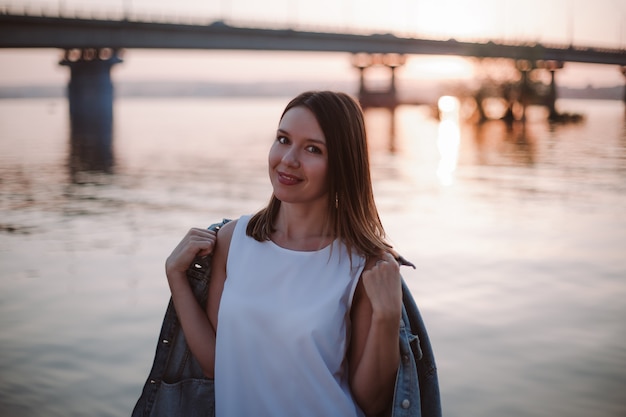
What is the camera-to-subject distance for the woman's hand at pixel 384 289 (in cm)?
270

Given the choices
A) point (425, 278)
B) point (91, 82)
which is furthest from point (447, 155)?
→ point (91, 82)

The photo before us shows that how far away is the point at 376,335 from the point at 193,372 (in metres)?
0.87

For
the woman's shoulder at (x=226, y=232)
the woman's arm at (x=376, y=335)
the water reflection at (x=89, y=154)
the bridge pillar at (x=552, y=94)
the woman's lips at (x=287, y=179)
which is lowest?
the water reflection at (x=89, y=154)

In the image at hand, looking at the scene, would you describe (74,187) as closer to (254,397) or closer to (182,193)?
(182,193)

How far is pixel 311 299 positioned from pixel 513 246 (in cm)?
818

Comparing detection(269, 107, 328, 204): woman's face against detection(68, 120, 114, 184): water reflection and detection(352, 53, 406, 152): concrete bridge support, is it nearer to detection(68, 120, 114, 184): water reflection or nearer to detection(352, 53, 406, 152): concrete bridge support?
detection(68, 120, 114, 184): water reflection

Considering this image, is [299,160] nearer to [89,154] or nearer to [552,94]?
[89,154]

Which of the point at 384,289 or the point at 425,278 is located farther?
the point at 425,278

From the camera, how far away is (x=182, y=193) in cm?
1642

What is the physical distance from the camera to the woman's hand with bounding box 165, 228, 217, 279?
119 inches

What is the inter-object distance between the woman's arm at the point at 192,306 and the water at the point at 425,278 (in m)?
2.33

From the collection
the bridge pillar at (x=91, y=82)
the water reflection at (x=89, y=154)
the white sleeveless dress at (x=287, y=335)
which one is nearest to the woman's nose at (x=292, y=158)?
the white sleeveless dress at (x=287, y=335)

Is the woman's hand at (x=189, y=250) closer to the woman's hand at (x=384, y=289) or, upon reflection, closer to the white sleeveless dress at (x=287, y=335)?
the white sleeveless dress at (x=287, y=335)

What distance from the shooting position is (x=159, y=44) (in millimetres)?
59625
